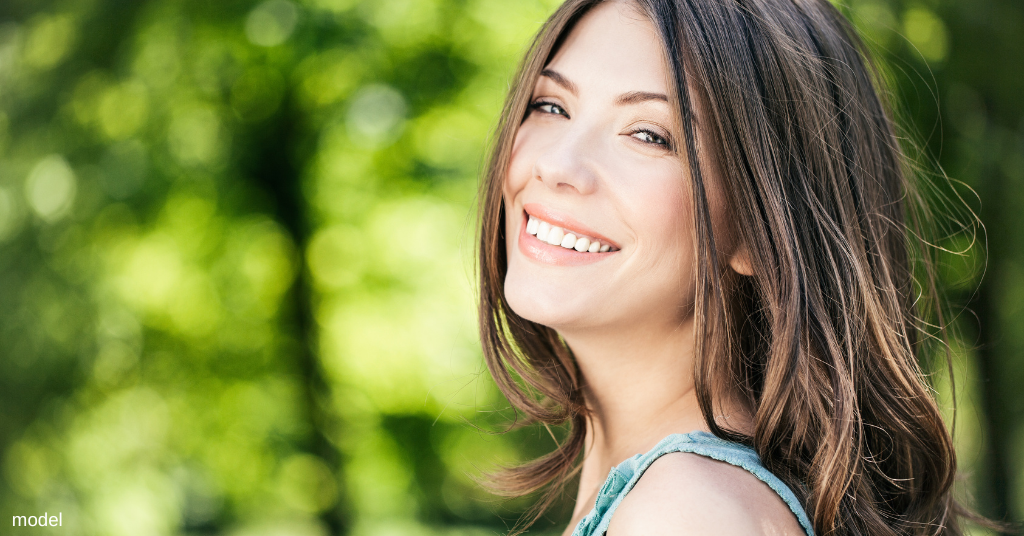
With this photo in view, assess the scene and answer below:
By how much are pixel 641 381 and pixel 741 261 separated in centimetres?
40

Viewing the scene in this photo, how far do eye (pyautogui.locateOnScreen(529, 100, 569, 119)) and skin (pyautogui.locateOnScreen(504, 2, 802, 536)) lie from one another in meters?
0.01

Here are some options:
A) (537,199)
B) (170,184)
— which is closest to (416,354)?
(170,184)

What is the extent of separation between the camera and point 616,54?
1598 millimetres

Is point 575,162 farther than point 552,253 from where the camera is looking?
No

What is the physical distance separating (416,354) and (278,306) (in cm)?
120

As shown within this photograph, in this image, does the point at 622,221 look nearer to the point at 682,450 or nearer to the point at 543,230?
the point at 543,230

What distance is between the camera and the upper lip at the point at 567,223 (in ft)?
5.27

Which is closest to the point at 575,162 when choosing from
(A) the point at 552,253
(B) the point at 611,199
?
(B) the point at 611,199

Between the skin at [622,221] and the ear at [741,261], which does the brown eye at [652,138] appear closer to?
the skin at [622,221]

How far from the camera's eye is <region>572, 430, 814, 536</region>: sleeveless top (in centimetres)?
128

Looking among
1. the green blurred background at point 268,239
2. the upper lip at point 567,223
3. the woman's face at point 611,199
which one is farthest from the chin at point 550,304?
the green blurred background at point 268,239

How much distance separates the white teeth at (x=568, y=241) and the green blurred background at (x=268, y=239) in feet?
10.7

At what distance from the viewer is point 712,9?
1.50 meters

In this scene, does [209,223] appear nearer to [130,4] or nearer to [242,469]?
[130,4]
